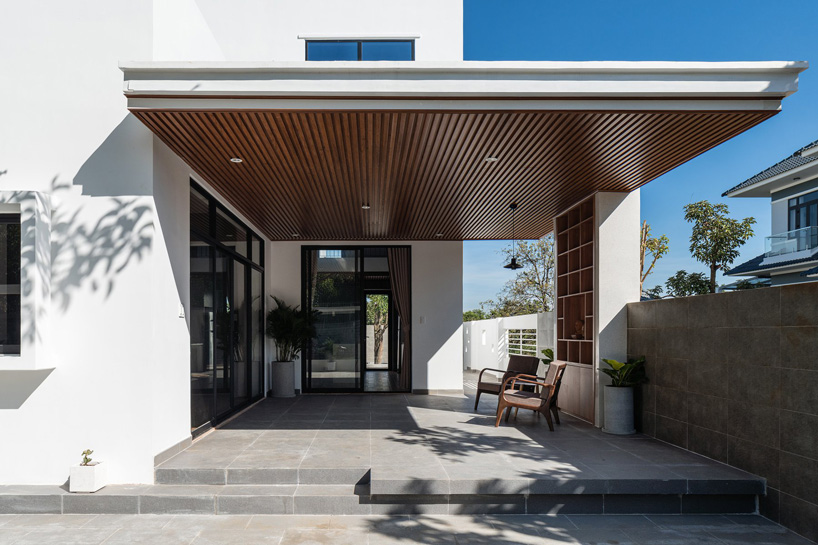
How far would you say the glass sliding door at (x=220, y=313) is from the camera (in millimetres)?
5844

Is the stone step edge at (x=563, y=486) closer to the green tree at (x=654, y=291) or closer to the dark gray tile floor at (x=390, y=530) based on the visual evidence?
the dark gray tile floor at (x=390, y=530)

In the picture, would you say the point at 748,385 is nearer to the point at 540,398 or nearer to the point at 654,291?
the point at 540,398

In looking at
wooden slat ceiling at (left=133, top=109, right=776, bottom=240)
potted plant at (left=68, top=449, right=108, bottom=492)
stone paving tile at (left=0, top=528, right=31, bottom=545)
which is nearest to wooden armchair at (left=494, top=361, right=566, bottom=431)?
wooden slat ceiling at (left=133, top=109, right=776, bottom=240)

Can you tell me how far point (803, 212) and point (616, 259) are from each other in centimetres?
1612

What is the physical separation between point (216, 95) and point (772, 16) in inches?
731

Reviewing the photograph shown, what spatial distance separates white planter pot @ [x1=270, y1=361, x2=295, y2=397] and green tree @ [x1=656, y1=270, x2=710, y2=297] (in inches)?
487

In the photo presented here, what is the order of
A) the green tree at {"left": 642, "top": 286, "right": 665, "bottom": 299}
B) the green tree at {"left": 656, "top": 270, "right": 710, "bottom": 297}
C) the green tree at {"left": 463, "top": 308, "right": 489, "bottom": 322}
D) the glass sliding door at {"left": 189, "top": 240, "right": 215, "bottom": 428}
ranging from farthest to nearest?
the green tree at {"left": 463, "top": 308, "right": 489, "bottom": 322}, the green tree at {"left": 642, "top": 286, "right": 665, "bottom": 299}, the green tree at {"left": 656, "top": 270, "right": 710, "bottom": 297}, the glass sliding door at {"left": 189, "top": 240, "right": 215, "bottom": 428}

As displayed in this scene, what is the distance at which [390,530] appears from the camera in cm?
409

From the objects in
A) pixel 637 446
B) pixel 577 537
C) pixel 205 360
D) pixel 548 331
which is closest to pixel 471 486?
pixel 577 537

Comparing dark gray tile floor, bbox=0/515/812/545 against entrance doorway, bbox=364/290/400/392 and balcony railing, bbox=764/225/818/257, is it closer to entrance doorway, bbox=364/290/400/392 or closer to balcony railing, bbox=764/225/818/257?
entrance doorway, bbox=364/290/400/392

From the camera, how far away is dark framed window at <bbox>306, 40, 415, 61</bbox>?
8.53 m

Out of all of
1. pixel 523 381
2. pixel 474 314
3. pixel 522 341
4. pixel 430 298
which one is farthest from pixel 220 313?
pixel 474 314

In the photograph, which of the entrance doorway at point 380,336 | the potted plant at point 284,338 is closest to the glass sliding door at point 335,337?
the potted plant at point 284,338

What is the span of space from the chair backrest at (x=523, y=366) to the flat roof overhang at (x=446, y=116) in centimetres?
287
